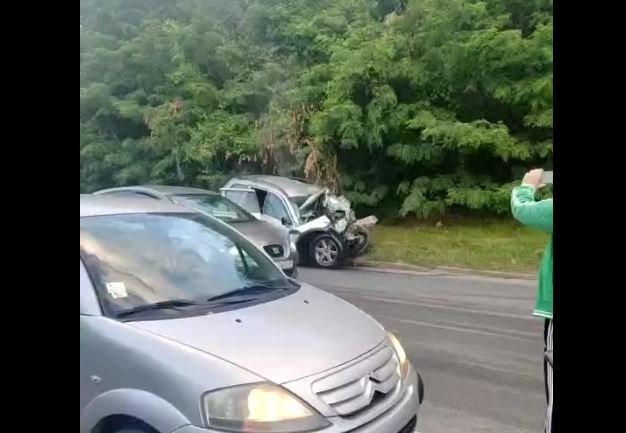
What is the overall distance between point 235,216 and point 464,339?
40.2 inches

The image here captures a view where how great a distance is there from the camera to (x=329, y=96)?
8.46 ft

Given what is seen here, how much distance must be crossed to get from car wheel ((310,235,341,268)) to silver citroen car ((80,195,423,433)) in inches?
28.1

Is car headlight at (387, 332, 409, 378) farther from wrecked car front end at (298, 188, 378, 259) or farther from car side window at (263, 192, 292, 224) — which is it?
car side window at (263, 192, 292, 224)

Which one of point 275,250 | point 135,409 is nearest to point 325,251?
point 275,250

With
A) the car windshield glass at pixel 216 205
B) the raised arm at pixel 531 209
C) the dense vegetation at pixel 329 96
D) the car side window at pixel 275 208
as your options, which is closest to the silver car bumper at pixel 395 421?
the raised arm at pixel 531 209

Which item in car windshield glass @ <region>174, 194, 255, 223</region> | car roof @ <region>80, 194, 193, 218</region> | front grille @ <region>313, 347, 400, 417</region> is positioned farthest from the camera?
car windshield glass @ <region>174, 194, 255, 223</region>

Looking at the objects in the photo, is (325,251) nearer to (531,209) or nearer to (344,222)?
(344,222)

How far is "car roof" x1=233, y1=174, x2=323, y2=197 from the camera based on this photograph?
9.00 feet

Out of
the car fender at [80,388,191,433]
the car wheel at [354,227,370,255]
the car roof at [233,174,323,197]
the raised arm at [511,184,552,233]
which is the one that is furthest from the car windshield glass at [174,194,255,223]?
the raised arm at [511,184,552,233]

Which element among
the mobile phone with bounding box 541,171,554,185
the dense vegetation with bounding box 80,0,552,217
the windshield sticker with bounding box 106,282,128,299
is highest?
the dense vegetation with bounding box 80,0,552,217

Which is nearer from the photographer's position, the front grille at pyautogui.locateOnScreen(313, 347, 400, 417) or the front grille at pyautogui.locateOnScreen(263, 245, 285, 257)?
the front grille at pyautogui.locateOnScreen(313, 347, 400, 417)
